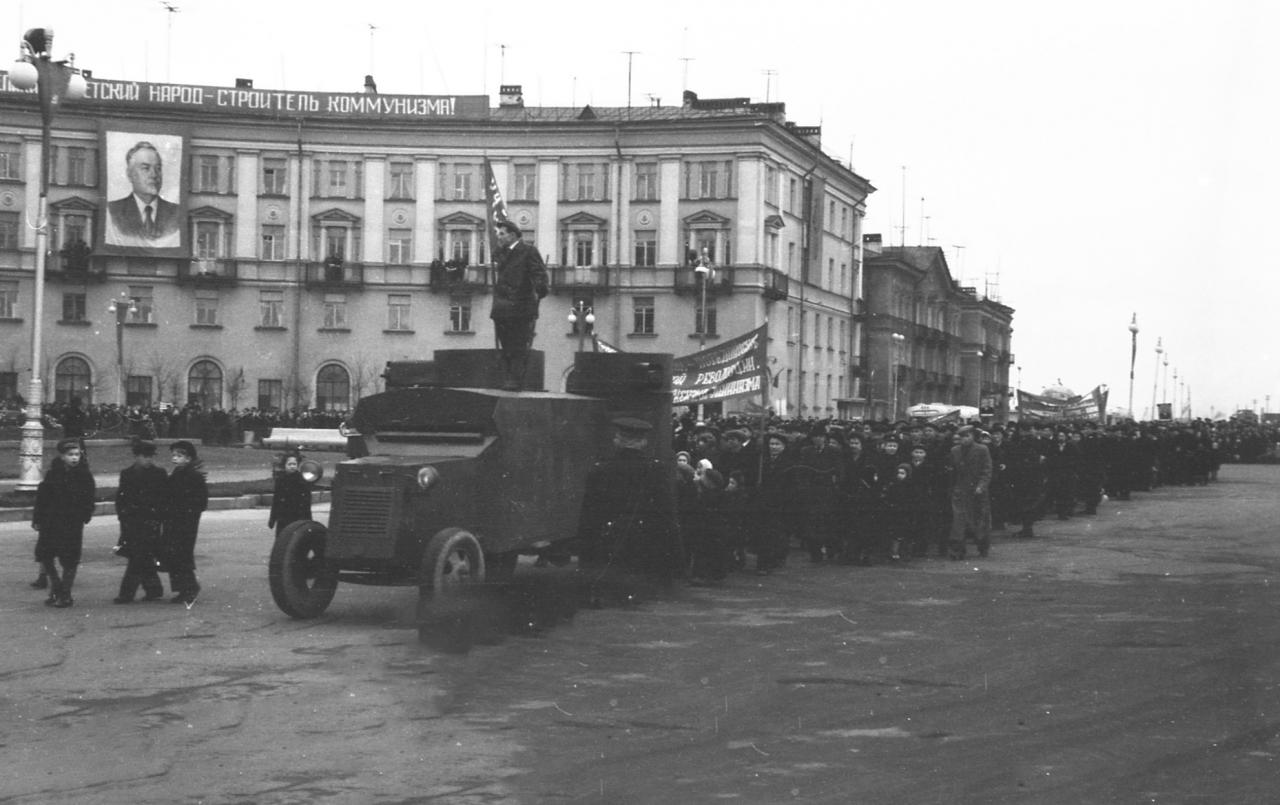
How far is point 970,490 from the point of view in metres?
21.2

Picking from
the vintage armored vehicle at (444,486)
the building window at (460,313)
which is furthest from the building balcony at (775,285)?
the vintage armored vehicle at (444,486)

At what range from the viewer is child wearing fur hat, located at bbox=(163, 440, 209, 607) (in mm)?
14906

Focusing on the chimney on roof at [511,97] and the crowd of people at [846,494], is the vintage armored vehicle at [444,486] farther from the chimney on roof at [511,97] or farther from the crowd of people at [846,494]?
the chimney on roof at [511,97]

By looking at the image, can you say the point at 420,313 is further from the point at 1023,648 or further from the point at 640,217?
the point at 1023,648

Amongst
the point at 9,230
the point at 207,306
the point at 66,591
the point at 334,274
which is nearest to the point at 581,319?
the point at 66,591

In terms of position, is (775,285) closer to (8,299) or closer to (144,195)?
(144,195)

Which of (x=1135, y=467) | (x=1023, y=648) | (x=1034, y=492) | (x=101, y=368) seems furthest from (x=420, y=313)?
(x=1023, y=648)

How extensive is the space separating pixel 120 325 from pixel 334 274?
10.8 m

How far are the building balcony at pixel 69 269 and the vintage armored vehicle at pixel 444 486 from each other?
193ft

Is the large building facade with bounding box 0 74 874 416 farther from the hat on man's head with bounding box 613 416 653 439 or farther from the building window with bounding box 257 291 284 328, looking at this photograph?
the hat on man's head with bounding box 613 416 653 439

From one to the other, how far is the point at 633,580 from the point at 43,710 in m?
7.53

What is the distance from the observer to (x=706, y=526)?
17750 mm

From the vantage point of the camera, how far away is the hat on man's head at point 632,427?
50.6 ft

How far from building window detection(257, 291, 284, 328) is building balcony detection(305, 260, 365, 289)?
147 centimetres
